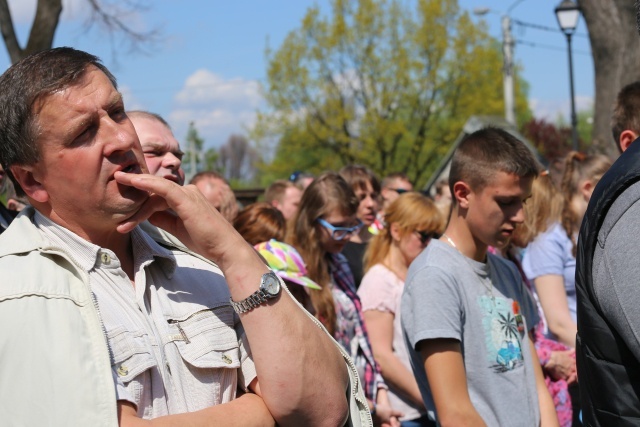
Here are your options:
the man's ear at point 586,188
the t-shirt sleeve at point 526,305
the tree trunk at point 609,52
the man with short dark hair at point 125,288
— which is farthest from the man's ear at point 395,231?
the tree trunk at point 609,52

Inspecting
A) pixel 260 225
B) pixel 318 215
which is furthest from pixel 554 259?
pixel 260 225

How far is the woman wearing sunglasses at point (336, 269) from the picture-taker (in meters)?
→ 5.15

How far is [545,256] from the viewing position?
5738mm

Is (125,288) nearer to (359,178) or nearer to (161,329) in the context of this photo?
(161,329)

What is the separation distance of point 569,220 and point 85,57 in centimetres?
435

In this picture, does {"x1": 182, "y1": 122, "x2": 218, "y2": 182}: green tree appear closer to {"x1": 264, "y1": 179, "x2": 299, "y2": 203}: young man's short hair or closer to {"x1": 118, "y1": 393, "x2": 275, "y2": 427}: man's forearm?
{"x1": 264, "y1": 179, "x2": 299, "y2": 203}: young man's short hair

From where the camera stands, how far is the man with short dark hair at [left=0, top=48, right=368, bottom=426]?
1996mm

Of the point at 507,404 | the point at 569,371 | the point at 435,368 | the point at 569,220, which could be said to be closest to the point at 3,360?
the point at 435,368

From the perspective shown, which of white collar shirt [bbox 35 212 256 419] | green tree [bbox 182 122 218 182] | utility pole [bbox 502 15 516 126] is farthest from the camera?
green tree [bbox 182 122 218 182]

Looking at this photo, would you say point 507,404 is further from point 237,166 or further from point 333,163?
point 237,166

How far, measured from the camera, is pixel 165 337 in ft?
7.16

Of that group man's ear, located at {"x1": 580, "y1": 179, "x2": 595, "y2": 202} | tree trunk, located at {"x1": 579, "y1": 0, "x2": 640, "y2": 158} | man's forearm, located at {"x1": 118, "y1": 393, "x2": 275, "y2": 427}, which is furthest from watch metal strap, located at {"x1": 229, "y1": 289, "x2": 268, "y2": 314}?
tree trunk, located at {"x1": 579, "y1": 0, "x2": 640, "y2": 158}

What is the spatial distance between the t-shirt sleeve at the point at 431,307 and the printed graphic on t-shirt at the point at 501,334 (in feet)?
0.48

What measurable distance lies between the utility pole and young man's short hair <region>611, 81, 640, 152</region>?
20198 millimetres
